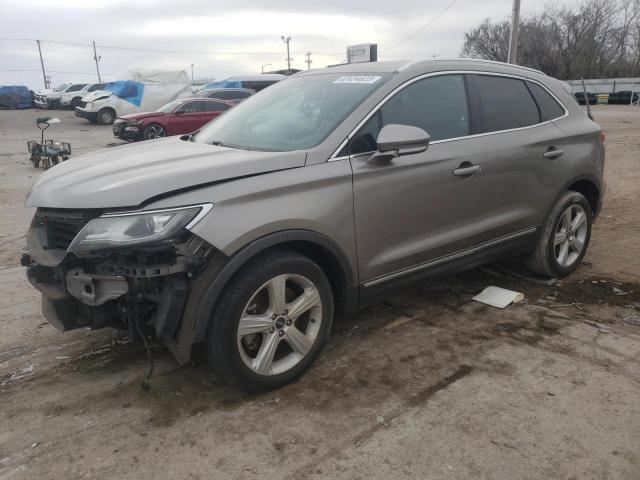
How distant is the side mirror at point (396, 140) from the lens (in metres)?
3.05

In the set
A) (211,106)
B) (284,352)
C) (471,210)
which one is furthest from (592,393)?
(211,106)

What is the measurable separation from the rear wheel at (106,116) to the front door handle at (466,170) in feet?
84.9

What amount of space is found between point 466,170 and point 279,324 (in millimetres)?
1679

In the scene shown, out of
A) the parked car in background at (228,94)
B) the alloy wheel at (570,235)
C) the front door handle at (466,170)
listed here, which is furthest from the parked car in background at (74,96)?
the front door handle at (466,170)

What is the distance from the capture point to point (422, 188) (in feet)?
11.2

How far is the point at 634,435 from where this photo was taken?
2.60 metres

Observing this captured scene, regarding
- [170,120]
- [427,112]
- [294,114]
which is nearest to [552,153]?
[427,112]

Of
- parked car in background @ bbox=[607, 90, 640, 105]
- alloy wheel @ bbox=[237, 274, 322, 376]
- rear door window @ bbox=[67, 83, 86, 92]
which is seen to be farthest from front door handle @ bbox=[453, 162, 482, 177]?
rear door window @ bbox=[67, 83, 86, 92]

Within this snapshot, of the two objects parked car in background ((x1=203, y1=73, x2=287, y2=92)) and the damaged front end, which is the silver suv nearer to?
the damaged front end

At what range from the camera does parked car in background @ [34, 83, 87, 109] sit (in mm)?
36297

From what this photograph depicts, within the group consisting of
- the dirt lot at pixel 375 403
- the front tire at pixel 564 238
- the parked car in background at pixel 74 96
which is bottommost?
the dirt lot at pixel 375 403

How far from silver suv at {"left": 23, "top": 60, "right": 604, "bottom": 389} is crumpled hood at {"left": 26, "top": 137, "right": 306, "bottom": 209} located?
11 mm

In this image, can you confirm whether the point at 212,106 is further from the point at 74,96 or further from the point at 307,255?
the point at 74,96

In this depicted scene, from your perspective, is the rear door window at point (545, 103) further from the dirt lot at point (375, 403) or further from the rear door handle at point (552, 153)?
the dirt lot at point (375, 403)
